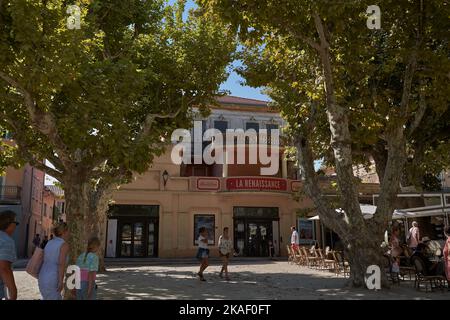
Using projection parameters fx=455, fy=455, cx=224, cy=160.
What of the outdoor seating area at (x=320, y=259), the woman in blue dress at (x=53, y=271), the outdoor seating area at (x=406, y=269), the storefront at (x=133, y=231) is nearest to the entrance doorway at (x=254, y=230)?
the storefront at (x=133, y=231)

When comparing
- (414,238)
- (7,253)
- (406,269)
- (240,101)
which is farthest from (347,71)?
(240,101)

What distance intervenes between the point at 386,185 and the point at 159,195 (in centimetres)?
1903

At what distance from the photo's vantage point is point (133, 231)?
2880 centimetres

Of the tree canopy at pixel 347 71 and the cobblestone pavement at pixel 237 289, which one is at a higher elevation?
the tree canopy at pixel 347 71

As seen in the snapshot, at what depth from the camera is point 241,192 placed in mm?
29344

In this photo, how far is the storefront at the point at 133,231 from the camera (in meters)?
28.3

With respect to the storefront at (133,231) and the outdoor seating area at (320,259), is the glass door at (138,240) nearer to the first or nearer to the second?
the storefront at (133,231)

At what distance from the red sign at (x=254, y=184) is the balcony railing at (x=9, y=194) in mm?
15942

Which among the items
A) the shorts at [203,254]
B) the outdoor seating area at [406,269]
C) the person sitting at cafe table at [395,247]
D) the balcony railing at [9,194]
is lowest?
the outdoor seating area at [406,269]

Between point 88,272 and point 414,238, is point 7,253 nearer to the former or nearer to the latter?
point 88,272

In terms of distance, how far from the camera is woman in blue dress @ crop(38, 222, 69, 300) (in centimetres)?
617

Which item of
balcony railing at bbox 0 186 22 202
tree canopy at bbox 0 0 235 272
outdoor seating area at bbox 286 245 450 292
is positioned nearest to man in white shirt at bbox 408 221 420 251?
outdoor seating area at bbox 286 245 450 292
